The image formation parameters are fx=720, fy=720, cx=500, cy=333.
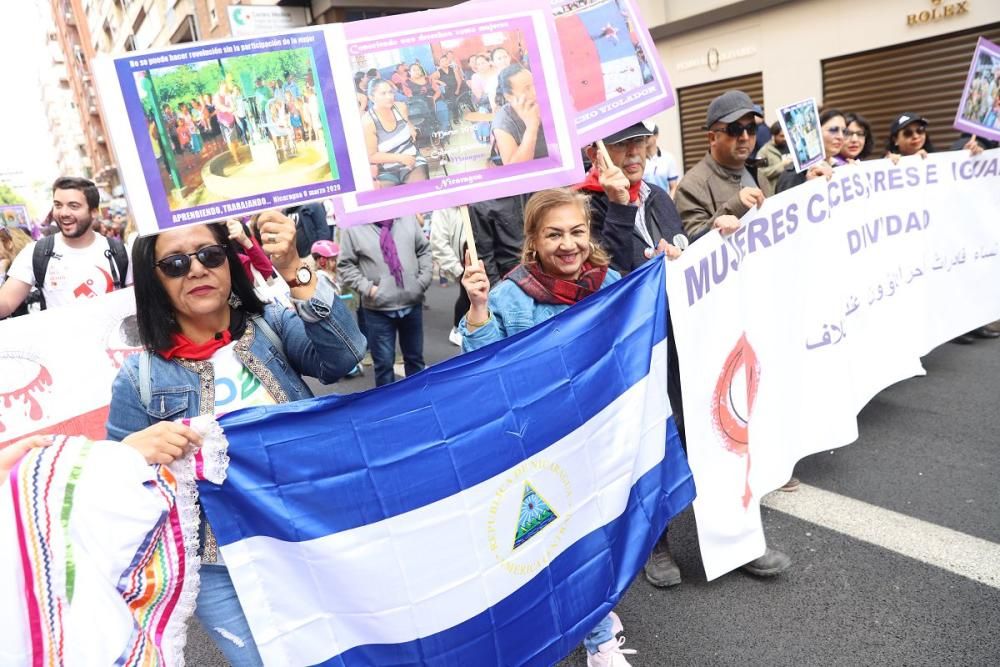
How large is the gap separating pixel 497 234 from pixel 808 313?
272 centimetres

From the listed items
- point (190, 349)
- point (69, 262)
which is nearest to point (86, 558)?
point (190, 349)

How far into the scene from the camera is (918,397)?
4.72 m

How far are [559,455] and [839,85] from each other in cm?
1181

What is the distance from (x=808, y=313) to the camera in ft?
10.8

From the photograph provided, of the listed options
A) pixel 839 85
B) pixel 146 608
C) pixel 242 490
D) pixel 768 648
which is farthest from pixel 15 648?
pixel 839 85

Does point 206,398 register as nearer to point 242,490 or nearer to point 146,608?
point 242,490

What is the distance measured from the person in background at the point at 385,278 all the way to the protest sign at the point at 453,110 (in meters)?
3.09

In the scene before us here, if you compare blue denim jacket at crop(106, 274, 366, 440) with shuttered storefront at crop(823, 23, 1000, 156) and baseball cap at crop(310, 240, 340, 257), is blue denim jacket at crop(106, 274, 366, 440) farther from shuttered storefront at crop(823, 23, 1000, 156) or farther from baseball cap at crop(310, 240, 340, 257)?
shuttered storefront at crop(823, 23, 1000, 156)

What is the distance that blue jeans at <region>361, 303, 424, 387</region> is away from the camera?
527 cm

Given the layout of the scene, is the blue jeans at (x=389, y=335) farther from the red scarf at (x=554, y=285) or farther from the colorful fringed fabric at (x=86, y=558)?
the colorful fringed fabric at (x=86, y=558)

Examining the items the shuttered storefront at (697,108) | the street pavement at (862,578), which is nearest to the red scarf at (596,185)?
the street pavement at (862,578)

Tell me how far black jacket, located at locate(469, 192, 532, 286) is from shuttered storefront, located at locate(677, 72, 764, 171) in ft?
31.6

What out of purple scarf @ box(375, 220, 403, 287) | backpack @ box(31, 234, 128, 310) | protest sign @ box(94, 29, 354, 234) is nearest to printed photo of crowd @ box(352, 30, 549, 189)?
protest sign @ box(94, 29, 354, 234)

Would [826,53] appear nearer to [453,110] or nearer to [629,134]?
[629,134]
